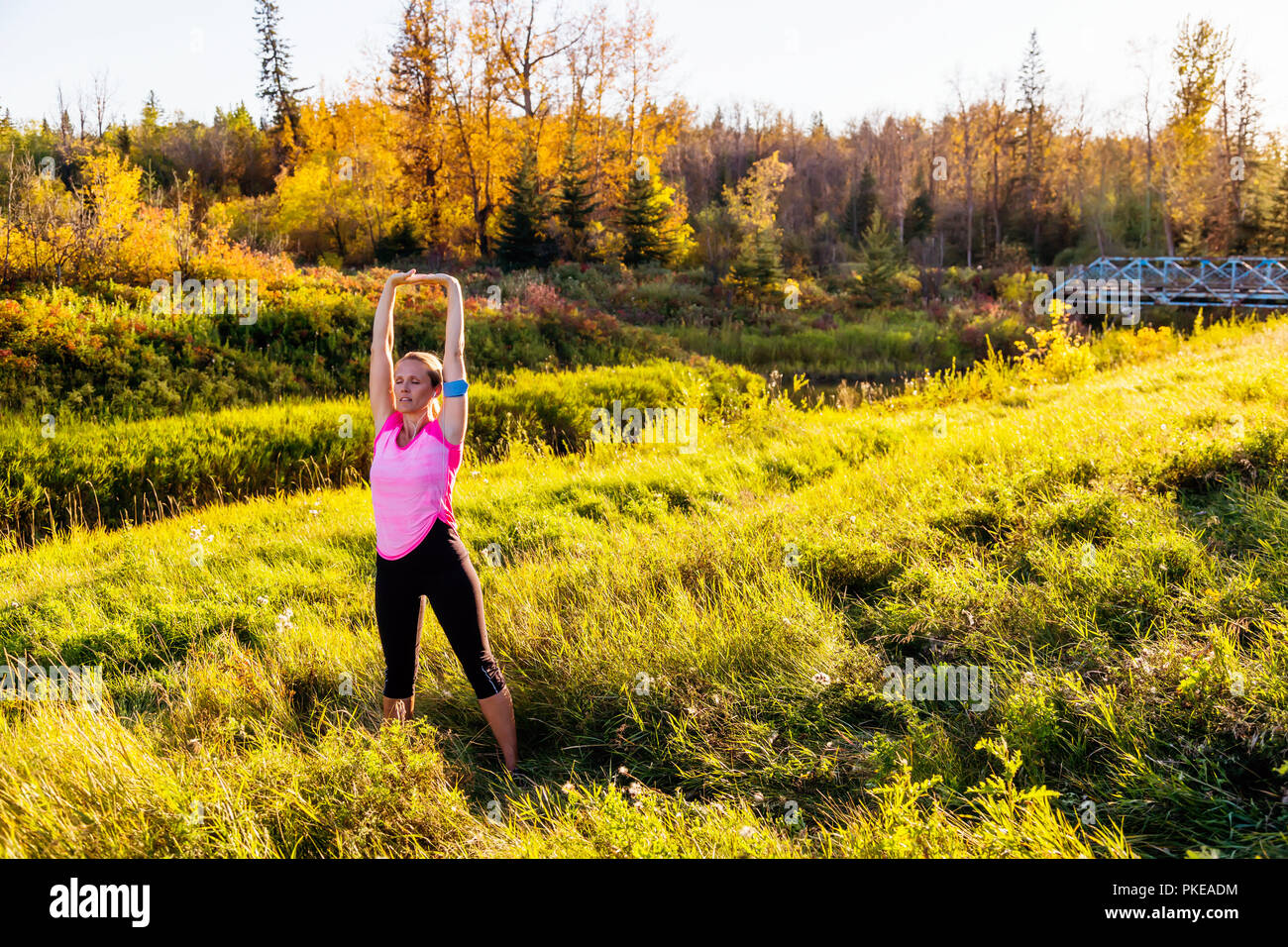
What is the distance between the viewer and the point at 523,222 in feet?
93.4

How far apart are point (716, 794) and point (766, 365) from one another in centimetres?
2010

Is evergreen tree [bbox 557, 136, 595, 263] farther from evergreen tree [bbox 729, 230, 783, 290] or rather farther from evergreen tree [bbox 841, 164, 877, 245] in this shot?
evergreen tree [bbox 841, 164, 877, 245]

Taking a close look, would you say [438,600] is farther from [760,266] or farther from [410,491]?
[760,266]

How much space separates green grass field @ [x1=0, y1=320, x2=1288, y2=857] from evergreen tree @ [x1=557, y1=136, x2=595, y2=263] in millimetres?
25225

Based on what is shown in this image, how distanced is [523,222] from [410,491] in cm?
2684

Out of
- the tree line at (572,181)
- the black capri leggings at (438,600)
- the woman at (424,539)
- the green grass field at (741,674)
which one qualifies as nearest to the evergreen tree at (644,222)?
the tree line at (572,181)

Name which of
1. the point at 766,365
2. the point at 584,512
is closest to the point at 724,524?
the point at 584,512

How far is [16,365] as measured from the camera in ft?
36.5

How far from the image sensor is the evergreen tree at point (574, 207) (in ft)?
99.7

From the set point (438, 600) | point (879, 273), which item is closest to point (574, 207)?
point (879, 273)

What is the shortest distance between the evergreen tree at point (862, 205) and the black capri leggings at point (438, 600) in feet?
168

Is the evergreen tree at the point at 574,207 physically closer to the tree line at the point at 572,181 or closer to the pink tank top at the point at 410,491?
the tree line at the point at 572,181

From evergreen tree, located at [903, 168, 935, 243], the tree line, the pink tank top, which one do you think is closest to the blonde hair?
the pink tank top

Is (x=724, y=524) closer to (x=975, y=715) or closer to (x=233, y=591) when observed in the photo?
(x=975, y=715)
